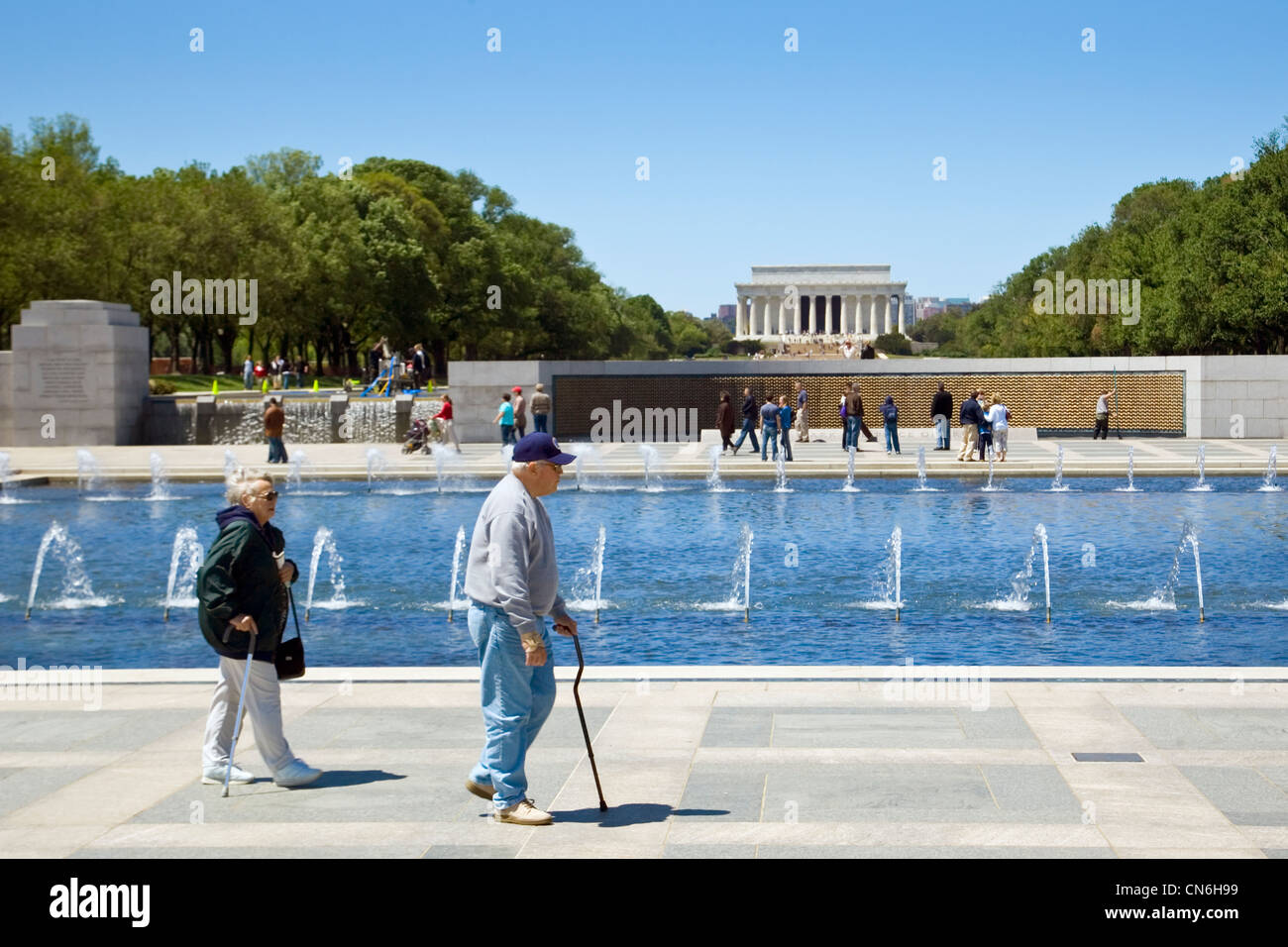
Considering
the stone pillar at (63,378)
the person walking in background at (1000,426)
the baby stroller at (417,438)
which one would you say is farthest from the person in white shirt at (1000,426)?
the stone pillar at (63,378)

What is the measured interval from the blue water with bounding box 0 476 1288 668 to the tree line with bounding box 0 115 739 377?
97.7 ft

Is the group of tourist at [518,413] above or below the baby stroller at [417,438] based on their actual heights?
above

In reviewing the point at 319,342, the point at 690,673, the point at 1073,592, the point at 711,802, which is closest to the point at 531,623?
the point at 711,802

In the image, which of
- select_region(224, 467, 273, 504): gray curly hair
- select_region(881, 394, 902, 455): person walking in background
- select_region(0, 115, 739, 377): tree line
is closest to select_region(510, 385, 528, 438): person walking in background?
select_region(881, 394, 902, 455): person walking in background

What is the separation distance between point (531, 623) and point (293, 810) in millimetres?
1665

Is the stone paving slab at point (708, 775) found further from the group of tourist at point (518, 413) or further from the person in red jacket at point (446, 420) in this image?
the person in red jacket at point (446, 420)

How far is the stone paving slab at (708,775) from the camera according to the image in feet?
21.3

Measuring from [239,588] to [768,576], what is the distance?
9.80 meters

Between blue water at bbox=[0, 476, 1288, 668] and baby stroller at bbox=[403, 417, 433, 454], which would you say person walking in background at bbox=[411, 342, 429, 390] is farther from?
blue water at bbox=[0, 476, 1288, 668]

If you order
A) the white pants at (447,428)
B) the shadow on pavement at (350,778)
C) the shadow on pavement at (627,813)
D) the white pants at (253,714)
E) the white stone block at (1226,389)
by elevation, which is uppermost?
the white stone block at (1226,389)

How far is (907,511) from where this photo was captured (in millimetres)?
22812

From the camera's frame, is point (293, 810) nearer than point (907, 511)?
Yes

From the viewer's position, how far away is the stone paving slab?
6500mm

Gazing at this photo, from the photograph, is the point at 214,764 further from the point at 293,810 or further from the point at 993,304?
the point at 993,304
